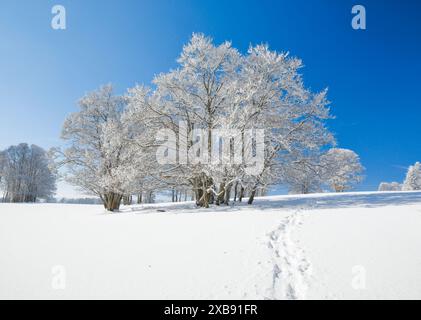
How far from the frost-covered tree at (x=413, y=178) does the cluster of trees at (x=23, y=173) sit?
69288mm

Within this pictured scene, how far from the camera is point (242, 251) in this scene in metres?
4.85

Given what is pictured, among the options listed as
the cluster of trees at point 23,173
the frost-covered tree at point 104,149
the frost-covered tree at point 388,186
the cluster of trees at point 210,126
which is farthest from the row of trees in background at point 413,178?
the cluster of trees at point 23,173

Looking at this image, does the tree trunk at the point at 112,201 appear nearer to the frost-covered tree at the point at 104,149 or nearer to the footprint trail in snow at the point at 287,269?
the frost-covered tree at the point at 104,149

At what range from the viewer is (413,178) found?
44.2 meters

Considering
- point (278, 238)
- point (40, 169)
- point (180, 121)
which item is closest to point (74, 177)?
point (180, 121)

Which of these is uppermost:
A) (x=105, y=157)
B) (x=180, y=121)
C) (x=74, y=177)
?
(x=180, y=121)

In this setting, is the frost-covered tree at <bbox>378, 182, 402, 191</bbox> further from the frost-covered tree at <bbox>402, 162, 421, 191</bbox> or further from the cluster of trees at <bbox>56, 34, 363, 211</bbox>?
the cluster of trees at <bbox>56, 34, 363, 211</bbox>

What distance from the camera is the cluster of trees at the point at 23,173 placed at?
1593 inches

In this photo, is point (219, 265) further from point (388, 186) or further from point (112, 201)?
point (388, 186)

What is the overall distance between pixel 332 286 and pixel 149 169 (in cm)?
1371

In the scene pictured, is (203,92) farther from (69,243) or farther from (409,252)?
(409,252)

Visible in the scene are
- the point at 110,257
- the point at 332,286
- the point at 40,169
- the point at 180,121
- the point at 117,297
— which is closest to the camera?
the point at 117,297

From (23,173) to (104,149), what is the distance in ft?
116

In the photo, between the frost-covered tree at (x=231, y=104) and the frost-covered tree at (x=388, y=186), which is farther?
the frost-covered tree at (x=388, y=186)
